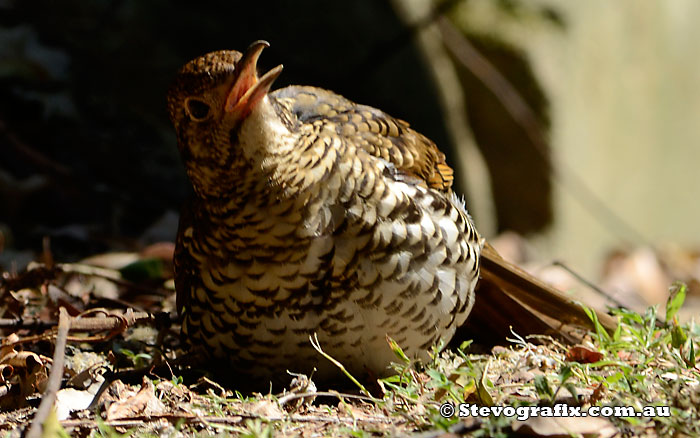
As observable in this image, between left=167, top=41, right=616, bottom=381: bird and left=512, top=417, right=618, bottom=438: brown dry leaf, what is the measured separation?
63 cm

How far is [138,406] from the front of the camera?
7.20 ft

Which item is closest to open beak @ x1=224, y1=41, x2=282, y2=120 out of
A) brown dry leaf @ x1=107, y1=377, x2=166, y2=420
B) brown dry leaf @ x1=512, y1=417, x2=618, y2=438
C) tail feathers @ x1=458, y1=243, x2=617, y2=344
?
brown dry leaf @ x1=107, y1=377, x2=166, y2=420

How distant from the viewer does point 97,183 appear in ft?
16.4

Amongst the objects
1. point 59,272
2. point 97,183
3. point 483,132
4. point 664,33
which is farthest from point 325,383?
point 664,33

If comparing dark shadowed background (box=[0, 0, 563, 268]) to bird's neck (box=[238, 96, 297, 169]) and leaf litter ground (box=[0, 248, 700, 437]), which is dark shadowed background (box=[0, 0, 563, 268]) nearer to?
leaf litter ground (box=[0, 248, 700, 437])

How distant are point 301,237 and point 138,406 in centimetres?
62

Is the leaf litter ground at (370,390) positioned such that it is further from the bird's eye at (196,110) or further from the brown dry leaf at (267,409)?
the bird's eye at (196,110)

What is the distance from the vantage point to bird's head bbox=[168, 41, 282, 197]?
2.17 metres

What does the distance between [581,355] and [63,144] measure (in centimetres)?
363

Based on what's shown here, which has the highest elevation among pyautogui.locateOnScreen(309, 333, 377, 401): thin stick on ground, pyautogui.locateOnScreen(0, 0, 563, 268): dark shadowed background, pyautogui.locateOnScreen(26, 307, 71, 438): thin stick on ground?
pyautogui.locateOnScreen(0, 0, 563, 268): dark shadowed background

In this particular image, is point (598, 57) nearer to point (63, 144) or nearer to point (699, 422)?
point (63, 144)

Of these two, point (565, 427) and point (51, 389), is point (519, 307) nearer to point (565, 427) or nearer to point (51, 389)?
point (565, 427)

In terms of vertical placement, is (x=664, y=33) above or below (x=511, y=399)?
above

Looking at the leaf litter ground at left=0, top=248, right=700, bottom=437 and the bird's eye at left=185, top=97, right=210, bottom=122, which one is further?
the bird's eye at left=185, top=97, right=210, bottom=122
